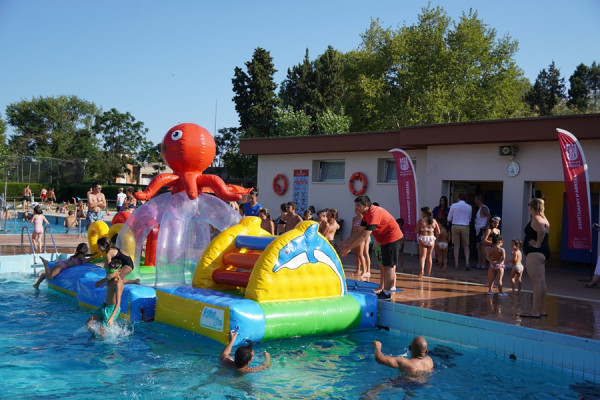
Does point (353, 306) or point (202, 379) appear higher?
point (353, 306)

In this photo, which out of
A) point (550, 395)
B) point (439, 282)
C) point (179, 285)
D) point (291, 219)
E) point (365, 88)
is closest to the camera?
point (550, 395)

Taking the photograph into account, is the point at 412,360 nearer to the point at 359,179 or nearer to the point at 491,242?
the point at 491,242

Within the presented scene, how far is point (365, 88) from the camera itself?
3834cm

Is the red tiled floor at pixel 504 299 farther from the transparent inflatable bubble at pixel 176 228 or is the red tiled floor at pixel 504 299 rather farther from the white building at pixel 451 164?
the transparent inflatable bubble at pixel 176 228

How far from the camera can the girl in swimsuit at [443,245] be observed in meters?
12.5

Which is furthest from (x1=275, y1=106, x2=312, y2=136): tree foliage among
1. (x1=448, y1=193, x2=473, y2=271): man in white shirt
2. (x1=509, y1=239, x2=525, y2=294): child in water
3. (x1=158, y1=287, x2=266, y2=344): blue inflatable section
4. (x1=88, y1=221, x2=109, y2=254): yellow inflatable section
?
(x1=158, y1=287, x2=266, y2=344): blue inflatable section

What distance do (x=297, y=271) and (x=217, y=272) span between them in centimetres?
134

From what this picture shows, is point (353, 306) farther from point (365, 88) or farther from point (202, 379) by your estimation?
point (365, 88)

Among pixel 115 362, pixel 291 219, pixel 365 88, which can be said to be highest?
pixel 365 88

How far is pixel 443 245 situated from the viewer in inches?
496

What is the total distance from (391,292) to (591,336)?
303cm

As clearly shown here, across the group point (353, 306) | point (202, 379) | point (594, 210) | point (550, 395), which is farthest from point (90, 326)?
point (594, 210)

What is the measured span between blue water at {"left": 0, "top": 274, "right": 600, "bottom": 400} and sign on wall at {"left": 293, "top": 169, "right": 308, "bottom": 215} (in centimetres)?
970

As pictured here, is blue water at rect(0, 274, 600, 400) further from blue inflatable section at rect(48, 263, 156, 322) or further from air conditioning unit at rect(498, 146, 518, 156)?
air conditioning unit at rect(498, 146, 518, 156)
